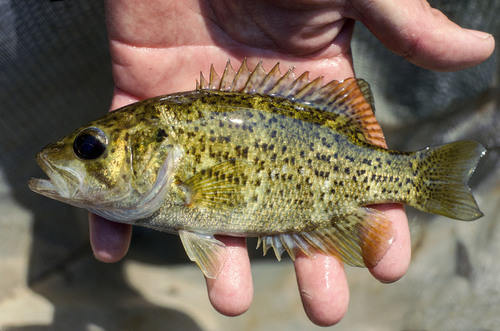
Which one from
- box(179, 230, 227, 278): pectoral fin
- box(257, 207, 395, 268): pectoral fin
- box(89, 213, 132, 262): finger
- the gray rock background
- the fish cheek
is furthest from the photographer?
the gray rock background

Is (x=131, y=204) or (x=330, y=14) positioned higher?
(x=330, y=14)

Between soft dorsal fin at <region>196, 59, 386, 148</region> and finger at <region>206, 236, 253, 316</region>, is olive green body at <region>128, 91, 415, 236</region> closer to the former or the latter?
soft dorsal fin at <region>196, 59, 386, 148</region>

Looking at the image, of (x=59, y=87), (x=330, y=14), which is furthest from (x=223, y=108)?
(x=59, y=87)

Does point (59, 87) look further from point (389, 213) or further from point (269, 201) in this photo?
point (389, 213)

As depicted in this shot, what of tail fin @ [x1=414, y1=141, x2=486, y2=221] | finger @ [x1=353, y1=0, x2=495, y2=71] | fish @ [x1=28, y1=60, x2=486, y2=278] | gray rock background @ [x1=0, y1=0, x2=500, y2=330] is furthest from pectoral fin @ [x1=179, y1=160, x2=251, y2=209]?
gray rock background @ [x1=0, y1=0, x2=500, y2=330]

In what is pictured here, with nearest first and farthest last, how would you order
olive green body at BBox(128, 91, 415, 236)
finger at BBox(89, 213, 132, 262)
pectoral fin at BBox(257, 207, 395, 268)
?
olive green body at BBox(128, 91, 415, 236)
pectoral fin at BBox(257, 207, 395, 268)
finger at BBox(89, 213, 132, 262)

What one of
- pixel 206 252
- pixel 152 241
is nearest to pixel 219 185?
pixel 206 252

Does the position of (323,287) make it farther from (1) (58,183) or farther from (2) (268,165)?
(1) (58,183)

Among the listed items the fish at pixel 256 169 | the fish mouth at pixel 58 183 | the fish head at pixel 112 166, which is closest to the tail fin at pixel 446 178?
the fish at pixel 256 169
